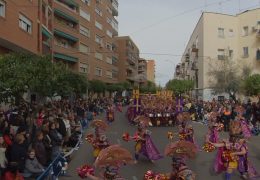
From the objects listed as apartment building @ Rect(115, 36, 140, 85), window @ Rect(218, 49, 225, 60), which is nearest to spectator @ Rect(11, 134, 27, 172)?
window @ Rect(218, 49, 225, 60)

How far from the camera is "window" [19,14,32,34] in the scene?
30.7 metres

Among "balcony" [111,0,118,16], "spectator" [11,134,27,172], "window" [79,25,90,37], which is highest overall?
"balcony" [111,0,118,16]

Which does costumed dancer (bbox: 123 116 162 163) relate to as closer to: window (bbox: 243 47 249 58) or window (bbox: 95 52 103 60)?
window (bbox: 243 47 249 58)

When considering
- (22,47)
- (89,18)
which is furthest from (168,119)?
(89,18)

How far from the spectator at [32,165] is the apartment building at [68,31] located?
15661 mm

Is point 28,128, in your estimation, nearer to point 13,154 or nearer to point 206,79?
point 13,154

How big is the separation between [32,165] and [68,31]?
177 ft

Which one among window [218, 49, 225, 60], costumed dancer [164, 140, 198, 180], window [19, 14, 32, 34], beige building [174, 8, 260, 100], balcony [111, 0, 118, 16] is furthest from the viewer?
balcony [111, 0, 118, 16]

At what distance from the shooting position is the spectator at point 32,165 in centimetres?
1155

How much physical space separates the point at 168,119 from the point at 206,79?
114 ft

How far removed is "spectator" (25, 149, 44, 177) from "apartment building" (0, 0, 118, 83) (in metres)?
15.7

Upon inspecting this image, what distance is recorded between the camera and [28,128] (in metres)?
16.6

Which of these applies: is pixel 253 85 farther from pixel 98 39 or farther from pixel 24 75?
pixel 98 39

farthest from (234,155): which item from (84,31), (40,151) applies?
(84,31)
